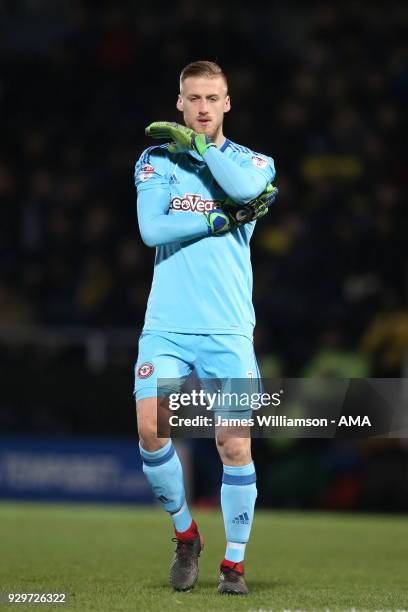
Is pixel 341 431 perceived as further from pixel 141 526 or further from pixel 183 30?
pixel 183 30

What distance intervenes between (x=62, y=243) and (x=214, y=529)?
5.91 meters

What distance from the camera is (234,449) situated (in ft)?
19.2

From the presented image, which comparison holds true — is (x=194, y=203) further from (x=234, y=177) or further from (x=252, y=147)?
(x=252, y=147)

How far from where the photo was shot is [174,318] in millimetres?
5953

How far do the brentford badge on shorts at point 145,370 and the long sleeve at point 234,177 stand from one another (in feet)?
2.63

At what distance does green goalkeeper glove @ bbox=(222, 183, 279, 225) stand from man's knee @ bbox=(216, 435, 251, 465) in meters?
0.95

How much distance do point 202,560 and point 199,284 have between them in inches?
86.3

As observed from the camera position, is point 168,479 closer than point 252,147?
Yes

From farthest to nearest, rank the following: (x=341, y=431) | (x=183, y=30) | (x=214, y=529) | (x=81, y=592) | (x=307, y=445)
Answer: (x=183, y=30)
(x=307, y=445)
(x=214, y=529)
(x=341, y=431)
(x=81, y=592)

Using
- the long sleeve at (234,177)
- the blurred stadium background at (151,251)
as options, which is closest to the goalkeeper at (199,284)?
the long sleeve at (234,177)

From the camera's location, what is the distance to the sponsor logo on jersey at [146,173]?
604cm

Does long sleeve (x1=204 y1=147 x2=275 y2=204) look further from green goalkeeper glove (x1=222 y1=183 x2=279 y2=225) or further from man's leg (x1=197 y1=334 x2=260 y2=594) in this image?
man's leg (x1=197 y1=334 x2=260 y2=594)

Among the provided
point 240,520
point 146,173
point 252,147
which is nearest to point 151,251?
point 252,147

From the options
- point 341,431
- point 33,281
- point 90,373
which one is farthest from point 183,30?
point 341,431
